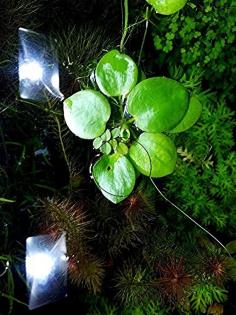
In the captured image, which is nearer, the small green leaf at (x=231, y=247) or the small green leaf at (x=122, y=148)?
the small green leaf at (x=122, y=148)

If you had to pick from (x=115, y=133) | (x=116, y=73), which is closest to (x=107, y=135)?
(x=115, y=133)

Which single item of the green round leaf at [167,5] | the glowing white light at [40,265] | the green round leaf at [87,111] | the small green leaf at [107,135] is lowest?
the glowing white light at [40,265]

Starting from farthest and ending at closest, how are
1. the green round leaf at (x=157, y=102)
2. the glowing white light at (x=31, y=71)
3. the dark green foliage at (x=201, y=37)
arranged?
the dark green foliage at (x=201, y=37) < the glowing white light at (x=31, y=71) < the green round leaf at (x=157, y=102)

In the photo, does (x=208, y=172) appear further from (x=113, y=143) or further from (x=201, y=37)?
(x=113, y=143)

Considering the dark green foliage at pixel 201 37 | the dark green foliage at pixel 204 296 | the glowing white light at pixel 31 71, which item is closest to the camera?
the glowing white light at pixel 31 71

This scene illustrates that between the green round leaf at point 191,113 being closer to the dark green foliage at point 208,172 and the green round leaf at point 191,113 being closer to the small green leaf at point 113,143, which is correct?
the small green leaf at point 113,143

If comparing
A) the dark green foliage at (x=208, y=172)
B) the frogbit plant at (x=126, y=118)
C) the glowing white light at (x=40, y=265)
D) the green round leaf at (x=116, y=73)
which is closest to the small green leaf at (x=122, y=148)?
the frogbit plant at (x=126, y=118)

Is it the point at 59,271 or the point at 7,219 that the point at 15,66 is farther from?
the point at 59,271
